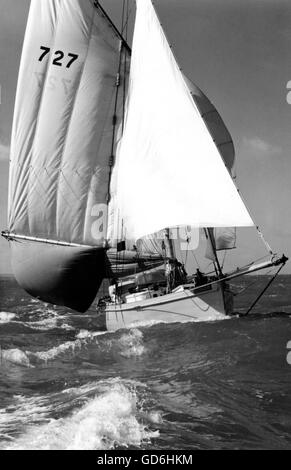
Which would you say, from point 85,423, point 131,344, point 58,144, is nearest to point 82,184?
point 58,144

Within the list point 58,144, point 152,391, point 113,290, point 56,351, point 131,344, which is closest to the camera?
point 152,391

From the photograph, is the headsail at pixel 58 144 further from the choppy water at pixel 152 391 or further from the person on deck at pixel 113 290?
the choppy water at pixel 152 391

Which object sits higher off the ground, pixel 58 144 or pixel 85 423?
pixel 58 144

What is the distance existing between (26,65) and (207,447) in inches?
975

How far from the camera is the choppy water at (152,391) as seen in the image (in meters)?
8.42

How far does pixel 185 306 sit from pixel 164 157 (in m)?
7.77

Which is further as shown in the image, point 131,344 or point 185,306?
point 185,306

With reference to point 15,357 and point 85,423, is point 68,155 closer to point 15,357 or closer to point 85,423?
point 15,357

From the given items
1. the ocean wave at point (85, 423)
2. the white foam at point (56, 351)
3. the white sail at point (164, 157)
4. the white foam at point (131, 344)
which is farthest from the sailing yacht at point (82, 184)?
the ocean wave at point (85, 423)

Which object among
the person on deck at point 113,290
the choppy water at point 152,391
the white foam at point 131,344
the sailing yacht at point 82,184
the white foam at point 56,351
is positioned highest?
the sailing yacht at point 82,184

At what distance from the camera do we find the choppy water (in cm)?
842

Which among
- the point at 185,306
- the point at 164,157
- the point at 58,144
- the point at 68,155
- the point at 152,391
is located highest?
the point at 58,144

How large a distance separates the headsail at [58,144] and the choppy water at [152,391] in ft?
25.8

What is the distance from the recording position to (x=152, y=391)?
11.4 m
